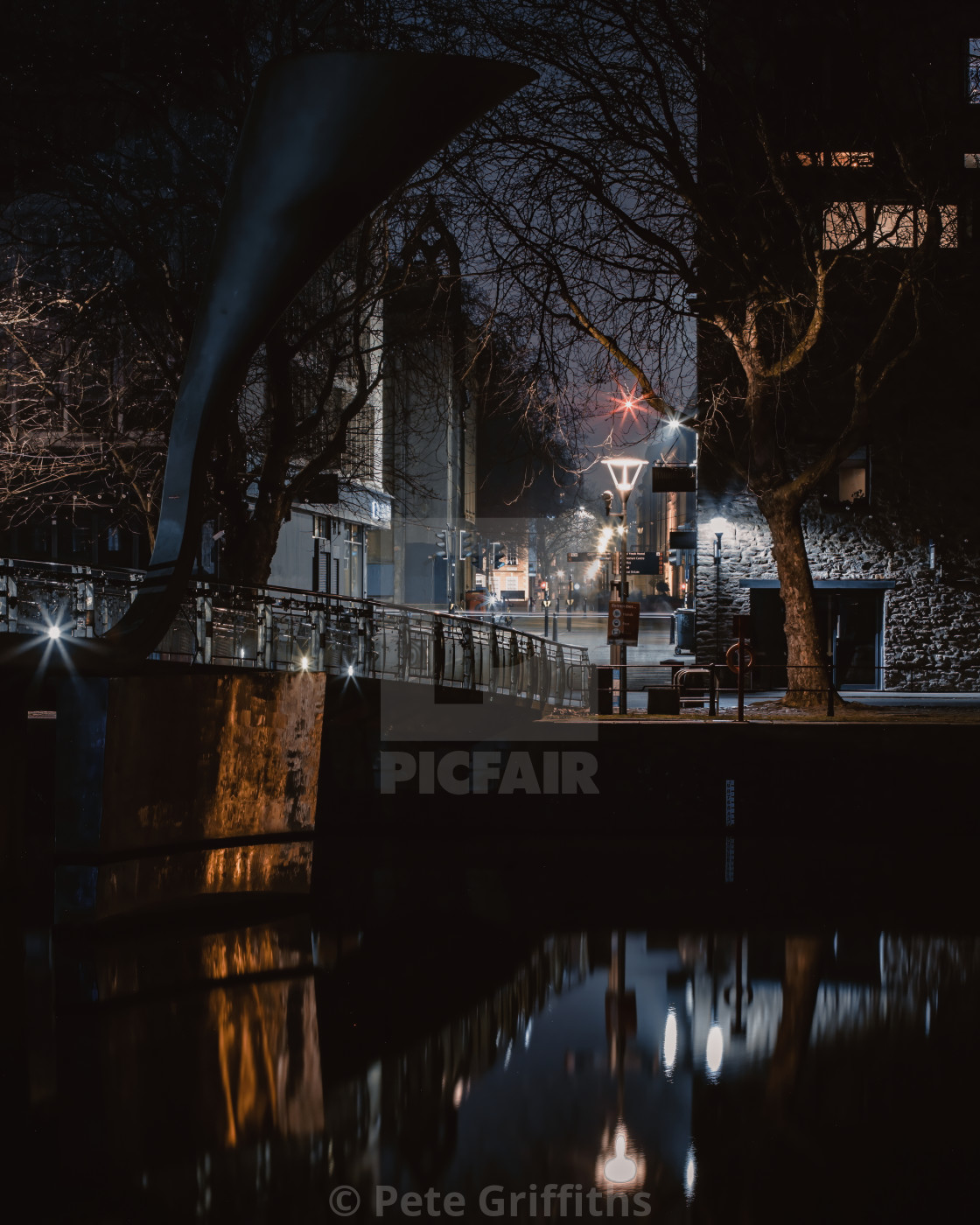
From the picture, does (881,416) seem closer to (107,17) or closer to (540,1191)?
(107,17)

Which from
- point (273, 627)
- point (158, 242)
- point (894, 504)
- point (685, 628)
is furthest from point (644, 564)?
point (273, 627)

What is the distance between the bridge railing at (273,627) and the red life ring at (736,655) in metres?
3.53

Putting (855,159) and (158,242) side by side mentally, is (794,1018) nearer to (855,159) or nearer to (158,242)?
(855,159)

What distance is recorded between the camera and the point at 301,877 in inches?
471

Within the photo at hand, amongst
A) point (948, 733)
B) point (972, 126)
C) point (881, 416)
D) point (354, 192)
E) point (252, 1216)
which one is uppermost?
point (972, 126)

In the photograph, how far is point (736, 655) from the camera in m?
19.9

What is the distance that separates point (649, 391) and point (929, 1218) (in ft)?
46.0

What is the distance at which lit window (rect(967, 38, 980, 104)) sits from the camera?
21.0 metres

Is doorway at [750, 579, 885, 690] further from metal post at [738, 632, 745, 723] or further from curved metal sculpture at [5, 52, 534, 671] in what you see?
curved metal sculpture at [5, 52, 534, 671]

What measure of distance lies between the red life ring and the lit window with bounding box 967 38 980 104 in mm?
10948

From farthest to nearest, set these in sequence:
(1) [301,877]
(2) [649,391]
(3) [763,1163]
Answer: (2) [649,391]
(1) [301,877]
(3) [763,1163]

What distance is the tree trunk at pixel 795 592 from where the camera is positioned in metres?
17.9

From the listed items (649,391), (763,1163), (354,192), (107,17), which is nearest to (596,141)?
(649,391)

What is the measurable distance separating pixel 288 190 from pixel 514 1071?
6.37 meters
